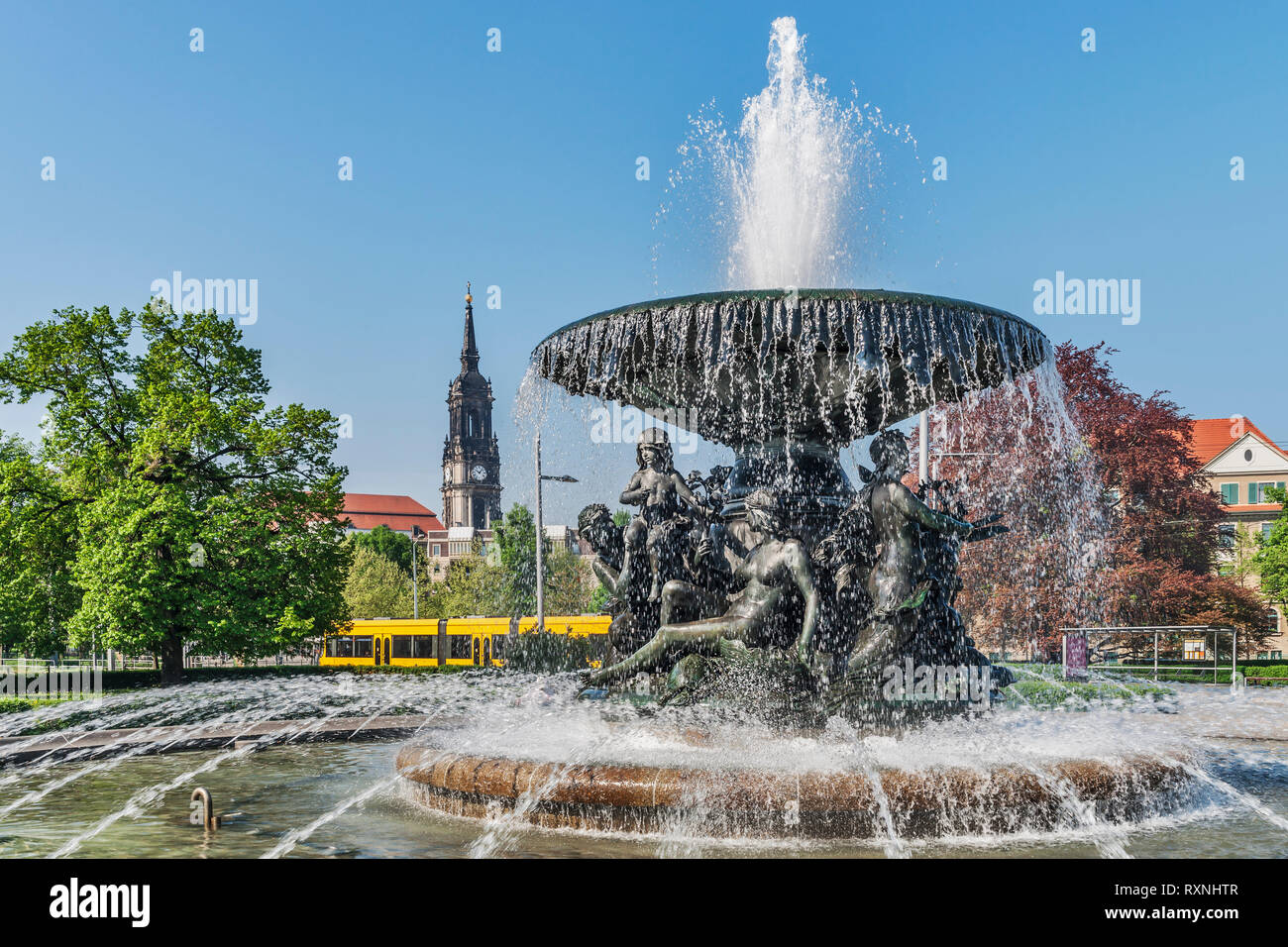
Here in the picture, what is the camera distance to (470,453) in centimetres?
16800

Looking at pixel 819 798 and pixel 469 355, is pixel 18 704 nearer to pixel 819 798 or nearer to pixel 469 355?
pixel 819 798

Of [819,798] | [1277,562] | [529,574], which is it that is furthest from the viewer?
[529,574]

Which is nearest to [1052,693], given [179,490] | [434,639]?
[179,490]

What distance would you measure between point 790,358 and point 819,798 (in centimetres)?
391

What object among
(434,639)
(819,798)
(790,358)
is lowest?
(434,639)

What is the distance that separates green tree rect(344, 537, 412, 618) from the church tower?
3457 inches

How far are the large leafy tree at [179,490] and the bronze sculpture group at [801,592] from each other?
693 inches

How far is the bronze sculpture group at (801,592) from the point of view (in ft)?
30.9

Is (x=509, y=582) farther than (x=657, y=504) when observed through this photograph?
Yes

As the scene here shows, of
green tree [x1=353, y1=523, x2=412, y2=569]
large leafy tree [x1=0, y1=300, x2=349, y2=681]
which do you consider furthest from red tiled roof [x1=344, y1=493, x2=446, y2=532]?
large leafy tree [x1=0, y1=300, x2=349, y2=681]

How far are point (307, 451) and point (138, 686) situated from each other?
6.53 meters

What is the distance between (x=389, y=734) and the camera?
1366cm

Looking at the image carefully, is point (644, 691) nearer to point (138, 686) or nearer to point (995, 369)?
point (995, 369)

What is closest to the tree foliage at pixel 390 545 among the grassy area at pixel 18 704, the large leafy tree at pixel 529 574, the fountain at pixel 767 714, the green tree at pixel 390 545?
the green tree at pixel 390 545
